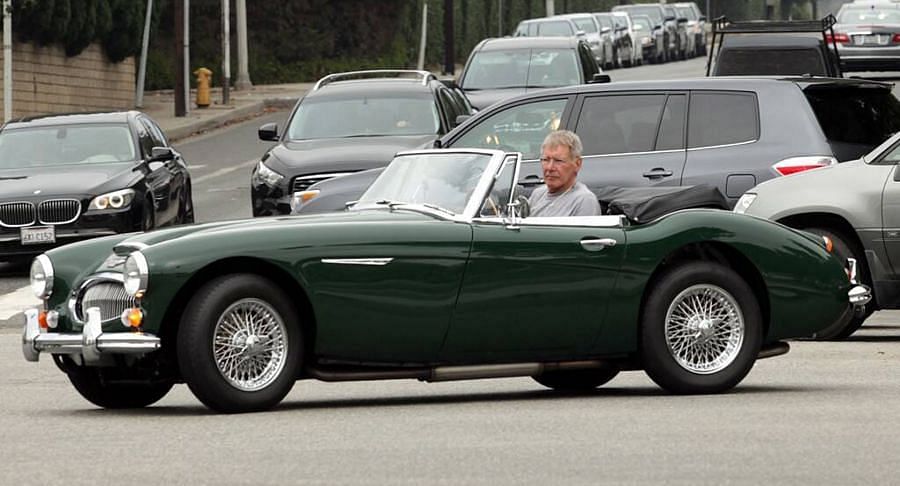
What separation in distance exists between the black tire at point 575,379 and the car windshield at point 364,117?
996 centimetres

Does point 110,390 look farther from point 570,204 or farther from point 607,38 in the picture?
point 607,38

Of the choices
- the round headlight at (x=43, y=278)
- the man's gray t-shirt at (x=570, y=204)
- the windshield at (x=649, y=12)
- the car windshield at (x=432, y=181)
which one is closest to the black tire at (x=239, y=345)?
the round headlight at (x=43, y=278)

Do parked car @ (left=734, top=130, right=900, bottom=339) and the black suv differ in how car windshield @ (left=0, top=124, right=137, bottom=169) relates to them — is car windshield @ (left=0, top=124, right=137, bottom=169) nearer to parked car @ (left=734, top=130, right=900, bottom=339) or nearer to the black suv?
the black suv

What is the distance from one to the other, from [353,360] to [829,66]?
15801 mm

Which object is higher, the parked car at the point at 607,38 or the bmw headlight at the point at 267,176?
the bmw headlight at the point at 267,176

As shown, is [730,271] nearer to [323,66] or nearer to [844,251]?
[844,251]

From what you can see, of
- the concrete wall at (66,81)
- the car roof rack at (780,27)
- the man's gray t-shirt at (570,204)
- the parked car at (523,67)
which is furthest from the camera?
the concrete wall at (66,81)

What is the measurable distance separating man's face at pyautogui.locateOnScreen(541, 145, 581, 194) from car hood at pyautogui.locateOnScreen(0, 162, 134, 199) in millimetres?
9234

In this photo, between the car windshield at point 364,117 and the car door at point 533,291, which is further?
the car windshield at point 364,117

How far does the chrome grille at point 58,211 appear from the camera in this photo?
19297 millimetres

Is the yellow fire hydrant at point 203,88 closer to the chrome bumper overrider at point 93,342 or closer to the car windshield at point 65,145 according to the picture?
the car windshield at point 65,145

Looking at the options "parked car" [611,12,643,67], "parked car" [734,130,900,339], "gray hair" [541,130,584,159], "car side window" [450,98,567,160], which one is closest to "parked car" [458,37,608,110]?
"car side window" [450,98,567,160]

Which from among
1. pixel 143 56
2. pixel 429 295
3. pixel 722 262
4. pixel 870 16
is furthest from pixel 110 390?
pixel 143 56

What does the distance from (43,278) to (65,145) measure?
10.9m
